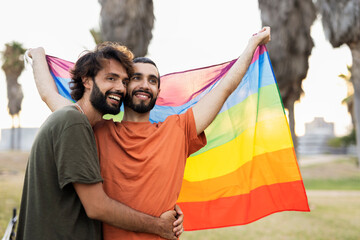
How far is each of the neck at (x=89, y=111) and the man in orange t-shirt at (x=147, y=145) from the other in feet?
0.52

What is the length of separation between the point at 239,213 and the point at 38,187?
6.65 feet

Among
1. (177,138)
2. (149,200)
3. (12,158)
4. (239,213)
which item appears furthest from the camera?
(12,158)

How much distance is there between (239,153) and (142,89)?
134 centimetres

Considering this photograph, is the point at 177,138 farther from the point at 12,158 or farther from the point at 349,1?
the point at 12,158

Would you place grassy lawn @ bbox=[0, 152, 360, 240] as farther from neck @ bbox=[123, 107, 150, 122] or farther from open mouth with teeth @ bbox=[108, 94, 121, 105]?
open mouth with teeth @ bbox=[108, 94, 121, 105]

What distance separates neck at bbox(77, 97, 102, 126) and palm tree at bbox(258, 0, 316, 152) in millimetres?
11540

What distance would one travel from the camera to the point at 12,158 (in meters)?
27.8

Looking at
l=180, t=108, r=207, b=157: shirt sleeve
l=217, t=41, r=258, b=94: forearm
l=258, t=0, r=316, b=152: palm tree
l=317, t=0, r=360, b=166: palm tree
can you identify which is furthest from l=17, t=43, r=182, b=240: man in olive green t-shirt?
l=258, t=0, r=316, b=152: palm tree

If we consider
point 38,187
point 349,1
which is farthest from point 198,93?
point 349,1

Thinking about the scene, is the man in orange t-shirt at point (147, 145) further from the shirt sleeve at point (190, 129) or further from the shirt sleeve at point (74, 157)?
the shirt sleeve at point (74, 157)

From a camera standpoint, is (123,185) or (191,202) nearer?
(123,185)

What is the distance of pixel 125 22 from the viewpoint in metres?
9.60

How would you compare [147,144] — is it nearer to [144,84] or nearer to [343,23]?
[144,84]

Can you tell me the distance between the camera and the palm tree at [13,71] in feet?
113
